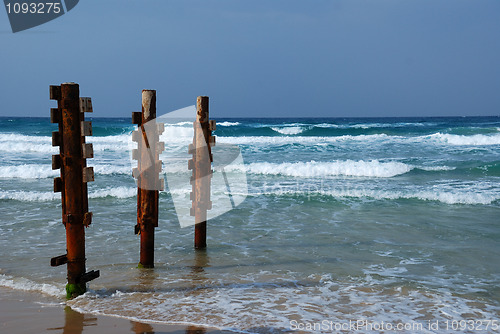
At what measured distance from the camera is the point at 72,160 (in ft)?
16.5

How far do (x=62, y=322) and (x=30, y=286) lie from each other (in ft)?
4.71

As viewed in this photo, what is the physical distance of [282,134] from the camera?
4522 centimetres

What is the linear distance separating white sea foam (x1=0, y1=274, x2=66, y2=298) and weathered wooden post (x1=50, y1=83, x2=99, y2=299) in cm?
47

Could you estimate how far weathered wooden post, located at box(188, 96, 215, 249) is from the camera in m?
6.90

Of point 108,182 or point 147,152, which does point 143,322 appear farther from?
point 108,182

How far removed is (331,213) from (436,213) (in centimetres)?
247

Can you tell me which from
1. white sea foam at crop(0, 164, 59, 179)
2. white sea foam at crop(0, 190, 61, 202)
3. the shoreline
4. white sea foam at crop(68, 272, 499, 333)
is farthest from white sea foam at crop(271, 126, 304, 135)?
the shoreline

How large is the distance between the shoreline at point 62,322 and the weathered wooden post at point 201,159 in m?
2.68

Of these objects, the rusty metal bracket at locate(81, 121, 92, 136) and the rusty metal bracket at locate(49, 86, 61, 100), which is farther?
the rusty metal bracket at locate(81, 121, 92, 136)

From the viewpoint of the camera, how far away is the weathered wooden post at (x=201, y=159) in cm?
690

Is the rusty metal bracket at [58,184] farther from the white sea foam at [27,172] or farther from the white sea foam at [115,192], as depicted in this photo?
the white sea foam at [27,172]

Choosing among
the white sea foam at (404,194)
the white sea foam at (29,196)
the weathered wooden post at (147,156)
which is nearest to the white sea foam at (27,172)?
the white sea foam at (29,196)

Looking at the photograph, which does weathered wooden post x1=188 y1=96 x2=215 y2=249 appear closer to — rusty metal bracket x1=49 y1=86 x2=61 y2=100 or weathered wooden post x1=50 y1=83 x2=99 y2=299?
weathered wooden post x1=50 y1=83 x2=99 y2=299

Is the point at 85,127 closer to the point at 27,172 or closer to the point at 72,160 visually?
the point at 72,160
